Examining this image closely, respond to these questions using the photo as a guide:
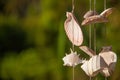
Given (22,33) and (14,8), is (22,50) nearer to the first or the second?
(22,33)

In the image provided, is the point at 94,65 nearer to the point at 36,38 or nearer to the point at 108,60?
the point at 108,60

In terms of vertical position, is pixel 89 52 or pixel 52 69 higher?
pixel 89 52

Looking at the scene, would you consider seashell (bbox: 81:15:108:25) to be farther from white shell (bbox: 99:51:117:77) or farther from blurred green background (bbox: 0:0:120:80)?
blurred green background (bbox: 0:0:120:80)

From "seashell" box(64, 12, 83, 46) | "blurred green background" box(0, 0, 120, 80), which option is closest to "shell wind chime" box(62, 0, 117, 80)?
"seashell" box(64, 12, 83, 46)

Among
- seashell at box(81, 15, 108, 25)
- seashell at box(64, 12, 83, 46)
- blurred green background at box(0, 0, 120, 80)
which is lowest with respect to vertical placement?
blurred green background at box(0, 0, 120, 80)

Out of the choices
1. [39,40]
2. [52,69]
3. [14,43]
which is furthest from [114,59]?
[14,43]

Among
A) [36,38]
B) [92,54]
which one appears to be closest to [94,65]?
[92,54]
